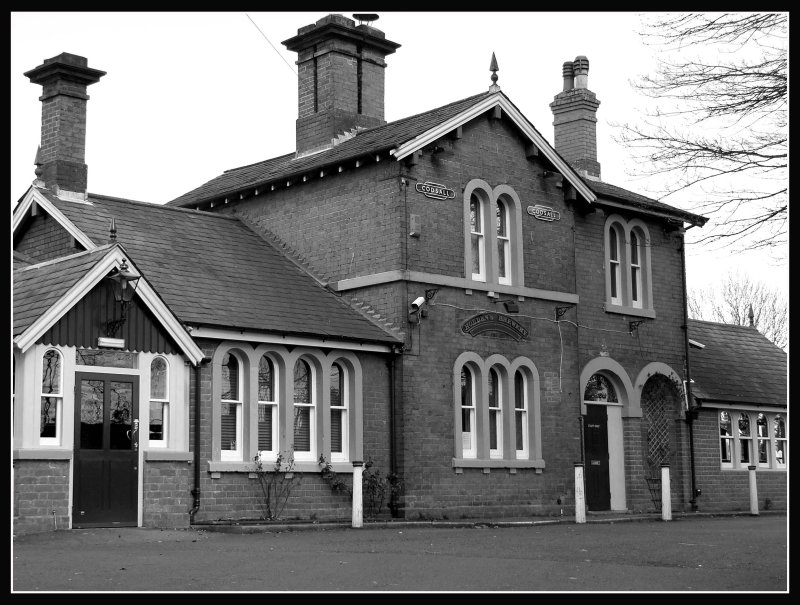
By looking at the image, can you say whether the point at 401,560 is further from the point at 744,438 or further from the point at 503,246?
the point at 744,438

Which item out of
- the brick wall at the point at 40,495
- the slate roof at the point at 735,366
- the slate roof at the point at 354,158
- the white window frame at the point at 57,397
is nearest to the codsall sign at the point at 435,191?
the slate roof at the point at 354,158

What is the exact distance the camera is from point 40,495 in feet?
60.6

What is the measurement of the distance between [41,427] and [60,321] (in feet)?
5.19

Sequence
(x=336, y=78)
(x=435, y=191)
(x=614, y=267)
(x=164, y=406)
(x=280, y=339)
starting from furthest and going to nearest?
(x=614, y=267) → (x=336, y=78) → (x=435, y=191) → (x=280, y=339) → (x=164, y=406)

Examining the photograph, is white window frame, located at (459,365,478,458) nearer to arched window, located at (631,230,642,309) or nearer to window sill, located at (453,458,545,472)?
window sill, located at (453,458,545,472)

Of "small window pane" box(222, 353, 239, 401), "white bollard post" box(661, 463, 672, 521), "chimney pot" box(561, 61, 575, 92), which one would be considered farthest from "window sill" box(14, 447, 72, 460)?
"chimney pot" box(561, 61, 575, 92)

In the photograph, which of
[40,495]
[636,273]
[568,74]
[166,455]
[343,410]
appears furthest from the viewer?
[568,74]

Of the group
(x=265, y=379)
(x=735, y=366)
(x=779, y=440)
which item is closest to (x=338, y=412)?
(x=265, y=379)

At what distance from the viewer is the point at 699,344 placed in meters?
32.5

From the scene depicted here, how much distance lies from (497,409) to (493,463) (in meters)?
1.15

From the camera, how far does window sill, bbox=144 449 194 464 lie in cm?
2003

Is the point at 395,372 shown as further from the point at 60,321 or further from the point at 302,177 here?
the point at 60,321

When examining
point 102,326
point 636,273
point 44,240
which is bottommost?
point 102,326
